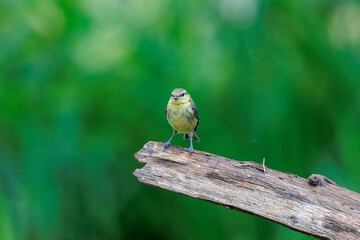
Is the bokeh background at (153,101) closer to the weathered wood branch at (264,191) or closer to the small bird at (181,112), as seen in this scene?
the small bird at (181,112)

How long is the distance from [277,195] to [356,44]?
186cm

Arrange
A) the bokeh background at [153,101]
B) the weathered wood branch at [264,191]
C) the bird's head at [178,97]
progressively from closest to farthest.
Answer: the weathered wood branch at [264,191] → the bird's head at [178,97] → the bokeh background at [153,101]

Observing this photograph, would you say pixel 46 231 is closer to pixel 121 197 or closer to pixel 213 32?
pixel 121 197

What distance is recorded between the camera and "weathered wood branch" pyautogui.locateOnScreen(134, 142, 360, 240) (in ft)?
5.67

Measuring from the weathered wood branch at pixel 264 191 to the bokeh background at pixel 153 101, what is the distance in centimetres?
93

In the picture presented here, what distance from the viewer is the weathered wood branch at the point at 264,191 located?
173cm

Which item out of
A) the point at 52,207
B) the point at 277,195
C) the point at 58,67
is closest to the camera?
the point at 277,195

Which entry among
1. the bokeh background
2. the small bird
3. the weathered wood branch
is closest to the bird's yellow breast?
the small bird

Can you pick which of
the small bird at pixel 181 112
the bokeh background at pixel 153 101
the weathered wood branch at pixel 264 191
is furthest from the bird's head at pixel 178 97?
the weathered wood branch at pixel 264 191

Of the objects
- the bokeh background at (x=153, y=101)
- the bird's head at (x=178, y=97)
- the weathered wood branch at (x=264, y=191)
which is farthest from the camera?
the bokeh background at (x=153, y=101)

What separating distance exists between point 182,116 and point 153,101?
45 cm

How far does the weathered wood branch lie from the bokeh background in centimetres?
93

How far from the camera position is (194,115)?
266 centimetres

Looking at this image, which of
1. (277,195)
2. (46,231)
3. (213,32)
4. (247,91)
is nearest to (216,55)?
(213,32)
